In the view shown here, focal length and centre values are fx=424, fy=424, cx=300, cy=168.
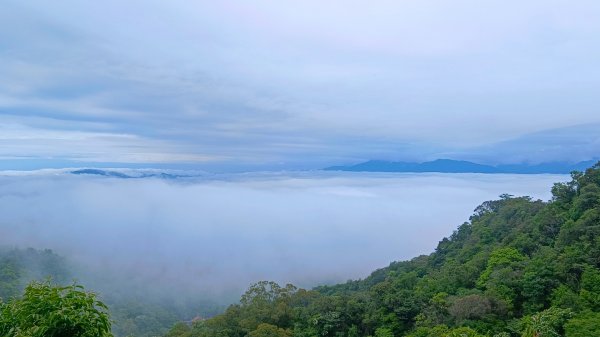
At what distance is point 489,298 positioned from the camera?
2075cm

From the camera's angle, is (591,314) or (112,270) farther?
(112,270)

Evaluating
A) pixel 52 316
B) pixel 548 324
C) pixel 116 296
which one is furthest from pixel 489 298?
pixel 116 296

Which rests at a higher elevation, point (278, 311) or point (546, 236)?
point (546, 236)

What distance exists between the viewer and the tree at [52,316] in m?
5.23

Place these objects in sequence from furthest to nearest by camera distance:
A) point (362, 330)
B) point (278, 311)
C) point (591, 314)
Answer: point (278, 311) → point (362, 330) → point (591, 314)

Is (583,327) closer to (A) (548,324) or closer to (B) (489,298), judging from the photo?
(A) (548,324)

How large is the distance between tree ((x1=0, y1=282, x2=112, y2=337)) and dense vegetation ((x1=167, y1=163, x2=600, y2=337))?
13361 mm

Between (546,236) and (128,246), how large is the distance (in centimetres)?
15317

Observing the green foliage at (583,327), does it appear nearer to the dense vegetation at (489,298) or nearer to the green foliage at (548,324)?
the dense vegetation at (489,298)

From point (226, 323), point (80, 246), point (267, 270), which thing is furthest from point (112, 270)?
point (226, 323)

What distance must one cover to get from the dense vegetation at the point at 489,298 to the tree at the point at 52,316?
13361mm

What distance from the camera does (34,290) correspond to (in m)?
5.54

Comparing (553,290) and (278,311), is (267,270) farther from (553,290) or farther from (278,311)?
(553,290)

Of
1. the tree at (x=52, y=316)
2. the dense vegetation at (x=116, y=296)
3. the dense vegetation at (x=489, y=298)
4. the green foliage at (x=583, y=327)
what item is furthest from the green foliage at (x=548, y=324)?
the dense vegetation at (x=116, y=296)
